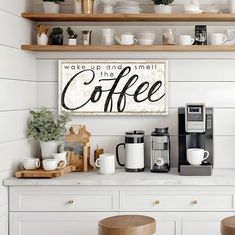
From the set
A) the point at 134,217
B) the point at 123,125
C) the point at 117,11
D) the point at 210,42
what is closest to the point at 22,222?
the point at 134,217

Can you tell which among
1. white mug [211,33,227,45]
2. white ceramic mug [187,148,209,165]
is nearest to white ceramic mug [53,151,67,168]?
white ceramic mug [187,148,209,165]

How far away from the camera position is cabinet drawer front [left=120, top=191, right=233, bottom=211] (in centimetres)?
303

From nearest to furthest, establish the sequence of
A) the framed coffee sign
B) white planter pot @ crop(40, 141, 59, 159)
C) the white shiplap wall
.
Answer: the white shiplap wall → white planter pot @ crop(40, 141, 59, 159) → the framed coffee sign

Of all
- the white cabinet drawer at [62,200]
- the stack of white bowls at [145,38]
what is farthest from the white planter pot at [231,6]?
the white cabinet drawer at [62,200]

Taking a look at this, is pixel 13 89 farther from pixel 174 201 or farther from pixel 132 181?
pixel 174 201

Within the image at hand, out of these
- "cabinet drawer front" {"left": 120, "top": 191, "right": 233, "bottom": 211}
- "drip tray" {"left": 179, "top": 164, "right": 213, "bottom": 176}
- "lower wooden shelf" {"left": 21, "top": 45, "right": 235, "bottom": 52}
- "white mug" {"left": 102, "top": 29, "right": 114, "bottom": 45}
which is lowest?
"cabinet drawer front" {"left": 120, "top": 191, "right": 233, "bottom": 211}

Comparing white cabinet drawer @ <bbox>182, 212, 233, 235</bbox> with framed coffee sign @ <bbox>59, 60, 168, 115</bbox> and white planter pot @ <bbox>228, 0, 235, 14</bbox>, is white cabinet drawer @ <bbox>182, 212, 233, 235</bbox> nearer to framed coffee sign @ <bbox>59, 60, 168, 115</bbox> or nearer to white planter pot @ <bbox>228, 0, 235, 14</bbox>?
framed coffee sign @ <bbox>59, 60, 168, 115</bbox>

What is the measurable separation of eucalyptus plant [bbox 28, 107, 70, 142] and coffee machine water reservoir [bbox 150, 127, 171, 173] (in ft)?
1.91

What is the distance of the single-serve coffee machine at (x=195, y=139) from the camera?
3164mm

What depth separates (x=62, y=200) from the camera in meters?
3.07

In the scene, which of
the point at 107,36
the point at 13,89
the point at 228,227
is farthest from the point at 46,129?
the point at 228,227

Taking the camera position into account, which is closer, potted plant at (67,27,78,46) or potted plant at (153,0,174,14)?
potted plant at (153,0,174,14)

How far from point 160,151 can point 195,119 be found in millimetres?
299

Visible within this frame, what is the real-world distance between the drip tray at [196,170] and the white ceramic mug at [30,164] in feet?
2.86
